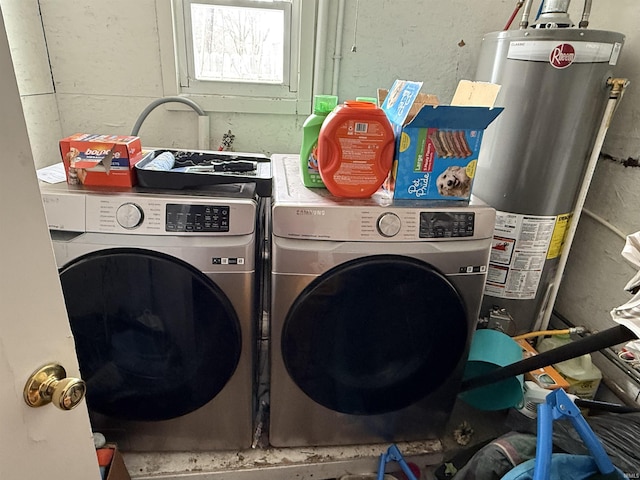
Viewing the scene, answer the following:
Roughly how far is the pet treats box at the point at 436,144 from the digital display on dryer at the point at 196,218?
46 cm

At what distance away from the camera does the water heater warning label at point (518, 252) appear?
137 cm

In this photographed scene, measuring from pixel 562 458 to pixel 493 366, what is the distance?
17.4 inches

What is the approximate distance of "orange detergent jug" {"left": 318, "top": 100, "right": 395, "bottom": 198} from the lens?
101cm

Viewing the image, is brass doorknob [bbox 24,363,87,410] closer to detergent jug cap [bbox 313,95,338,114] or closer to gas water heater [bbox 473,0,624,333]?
detergent jug cap [bbox 313,95,338,114]

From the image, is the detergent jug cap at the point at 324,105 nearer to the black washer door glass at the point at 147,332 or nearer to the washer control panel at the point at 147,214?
the washer control panel at the point at 147,214

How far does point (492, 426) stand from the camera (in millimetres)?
1460

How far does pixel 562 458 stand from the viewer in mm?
875

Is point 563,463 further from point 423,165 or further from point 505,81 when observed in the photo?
point 505,81

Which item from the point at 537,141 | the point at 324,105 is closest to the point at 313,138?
the point at 324,105

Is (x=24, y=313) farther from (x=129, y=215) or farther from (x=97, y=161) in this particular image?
(x=97, y=161)

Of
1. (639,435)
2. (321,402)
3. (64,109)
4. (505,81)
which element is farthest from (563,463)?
(64,109)

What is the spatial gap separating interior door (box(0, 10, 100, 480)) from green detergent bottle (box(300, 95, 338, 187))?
716mm

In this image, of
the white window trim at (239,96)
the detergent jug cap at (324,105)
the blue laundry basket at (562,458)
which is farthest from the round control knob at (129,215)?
the blue laundry basket at (562,458)

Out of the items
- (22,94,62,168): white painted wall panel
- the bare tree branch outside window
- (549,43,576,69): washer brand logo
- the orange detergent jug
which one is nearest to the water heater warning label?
(549,43,576,69): washer brand logo
